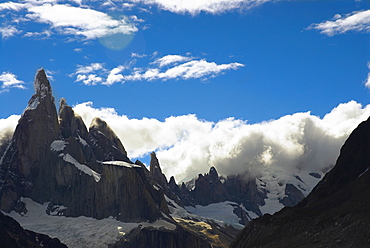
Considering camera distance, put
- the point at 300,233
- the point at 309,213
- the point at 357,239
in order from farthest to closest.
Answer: the point at 309,213
the point at 300,233
the point at 357,239

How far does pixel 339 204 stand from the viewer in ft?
641

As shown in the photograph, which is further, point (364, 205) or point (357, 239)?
point (364, 205)

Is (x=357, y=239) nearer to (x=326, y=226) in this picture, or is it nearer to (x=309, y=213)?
(x=326, y=226)

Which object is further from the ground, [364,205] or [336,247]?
[364,205]

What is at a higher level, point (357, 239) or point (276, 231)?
point (276, 231)

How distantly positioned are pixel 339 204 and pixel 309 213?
1004 centimetres

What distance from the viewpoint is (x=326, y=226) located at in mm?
168250

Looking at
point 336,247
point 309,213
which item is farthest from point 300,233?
point 336,247

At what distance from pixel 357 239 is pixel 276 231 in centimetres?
5605

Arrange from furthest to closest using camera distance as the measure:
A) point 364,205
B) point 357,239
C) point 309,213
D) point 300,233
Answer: point 309,213, point 300,233, point 364,205, point 357,239

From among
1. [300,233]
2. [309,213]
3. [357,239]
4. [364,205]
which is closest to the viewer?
[357,239]

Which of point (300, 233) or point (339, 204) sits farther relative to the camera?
point (339, 204)

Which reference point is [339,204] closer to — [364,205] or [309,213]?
[309,213]

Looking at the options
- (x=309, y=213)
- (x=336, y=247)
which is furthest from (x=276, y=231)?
(x=336, y=247)
